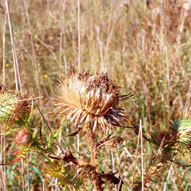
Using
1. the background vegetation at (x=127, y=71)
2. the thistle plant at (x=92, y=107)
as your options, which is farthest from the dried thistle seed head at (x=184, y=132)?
the thistle plant at (x=92, y=107)

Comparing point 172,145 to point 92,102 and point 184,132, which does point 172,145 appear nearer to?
point 184,132

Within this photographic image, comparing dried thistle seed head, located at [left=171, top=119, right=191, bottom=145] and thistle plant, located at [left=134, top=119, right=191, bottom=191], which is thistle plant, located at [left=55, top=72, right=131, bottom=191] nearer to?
thistle plant, located at [left=134, top=119, right=191, bottom=191]

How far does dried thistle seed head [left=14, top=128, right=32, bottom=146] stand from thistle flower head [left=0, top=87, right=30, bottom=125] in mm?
95

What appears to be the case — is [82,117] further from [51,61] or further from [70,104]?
[51,61]

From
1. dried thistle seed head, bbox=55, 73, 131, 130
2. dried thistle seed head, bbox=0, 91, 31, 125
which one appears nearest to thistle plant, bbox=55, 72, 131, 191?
dried thistle seed head, bbox=55, 73, 131, 130

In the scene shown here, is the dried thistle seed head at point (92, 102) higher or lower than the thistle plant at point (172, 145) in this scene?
higher

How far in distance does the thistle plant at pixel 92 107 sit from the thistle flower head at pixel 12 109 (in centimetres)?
19

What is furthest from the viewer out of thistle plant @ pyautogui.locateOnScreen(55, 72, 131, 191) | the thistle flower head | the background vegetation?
A: the background vegetation

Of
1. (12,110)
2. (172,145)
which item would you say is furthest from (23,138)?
(172,145)

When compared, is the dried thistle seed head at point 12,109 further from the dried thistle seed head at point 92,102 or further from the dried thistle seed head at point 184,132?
the dried thistle seed head at point 184,132

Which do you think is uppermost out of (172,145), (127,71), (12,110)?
(127,71)

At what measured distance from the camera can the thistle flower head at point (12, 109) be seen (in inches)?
49.1

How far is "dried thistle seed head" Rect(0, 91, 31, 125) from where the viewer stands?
1248 mm

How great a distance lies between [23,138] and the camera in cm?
117
